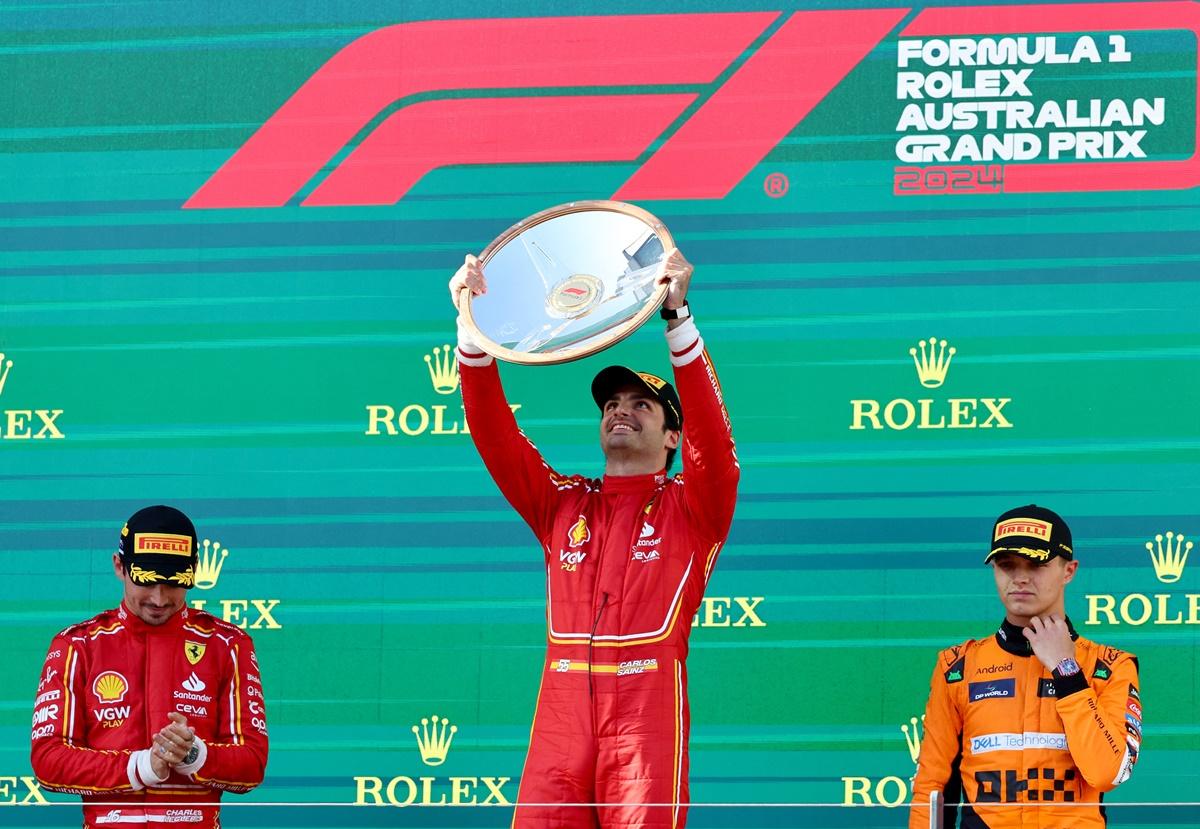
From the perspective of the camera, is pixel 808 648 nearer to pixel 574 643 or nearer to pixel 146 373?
pixel 574 643

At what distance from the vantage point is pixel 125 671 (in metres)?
3.94

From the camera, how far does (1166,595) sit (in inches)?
176

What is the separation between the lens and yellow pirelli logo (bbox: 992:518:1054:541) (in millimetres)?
3879

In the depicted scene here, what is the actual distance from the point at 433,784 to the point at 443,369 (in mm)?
981

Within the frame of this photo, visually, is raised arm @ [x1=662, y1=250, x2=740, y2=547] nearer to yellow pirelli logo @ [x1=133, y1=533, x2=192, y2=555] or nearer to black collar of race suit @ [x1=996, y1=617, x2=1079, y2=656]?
black collar of race suit @ [x1=996, y1=617, x2=1079, y2=656]

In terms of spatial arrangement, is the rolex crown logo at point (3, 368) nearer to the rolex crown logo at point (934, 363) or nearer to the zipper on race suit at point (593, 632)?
the zipper on race suit at point (593, 632)

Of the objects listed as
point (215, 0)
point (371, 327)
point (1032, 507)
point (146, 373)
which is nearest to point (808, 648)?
point (1032, 507)

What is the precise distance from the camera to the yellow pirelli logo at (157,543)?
3934mm

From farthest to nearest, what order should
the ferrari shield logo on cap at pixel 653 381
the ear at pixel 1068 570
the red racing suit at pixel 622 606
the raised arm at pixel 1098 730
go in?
the ferrari shield logo on cap at pixel 653 381, the ear at pixel 1068 570, the red racing suit at pixel 622 606, the raised arm at pixel 1098 730

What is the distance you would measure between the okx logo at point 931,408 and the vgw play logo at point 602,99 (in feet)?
1.45

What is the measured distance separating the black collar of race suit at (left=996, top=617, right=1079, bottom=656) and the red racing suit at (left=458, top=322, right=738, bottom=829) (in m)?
0.58

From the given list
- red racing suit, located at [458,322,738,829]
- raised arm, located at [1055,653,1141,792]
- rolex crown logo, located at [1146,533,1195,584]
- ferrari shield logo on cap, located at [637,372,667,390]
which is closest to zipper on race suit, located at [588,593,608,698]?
red racing suit, located at [458,322,738,829]

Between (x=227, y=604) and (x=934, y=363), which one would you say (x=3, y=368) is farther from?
(x=934, y=363)

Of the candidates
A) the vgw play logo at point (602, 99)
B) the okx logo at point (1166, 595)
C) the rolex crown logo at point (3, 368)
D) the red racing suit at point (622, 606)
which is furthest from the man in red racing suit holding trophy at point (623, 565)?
the rolex crown logo at point (3, 368)
